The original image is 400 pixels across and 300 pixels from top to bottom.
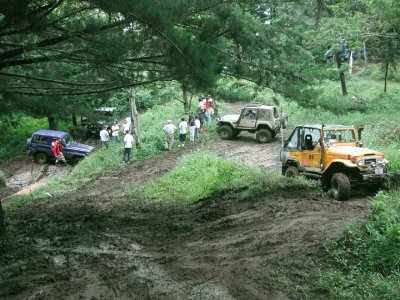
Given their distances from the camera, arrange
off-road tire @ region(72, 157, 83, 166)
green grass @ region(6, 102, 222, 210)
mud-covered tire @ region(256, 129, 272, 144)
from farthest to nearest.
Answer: off-road tire @ region(72, 157, 83, 166) < mud-covered tire @ region(256, 129, 272, 144) < green grass @ region(6, 102, 222, 210)

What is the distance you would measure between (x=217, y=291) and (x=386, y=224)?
2715 millimetres

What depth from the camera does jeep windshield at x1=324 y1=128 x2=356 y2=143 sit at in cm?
1256

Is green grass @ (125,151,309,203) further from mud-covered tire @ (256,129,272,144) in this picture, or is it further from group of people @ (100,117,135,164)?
mud-covered tire @ (256,129,272,144)

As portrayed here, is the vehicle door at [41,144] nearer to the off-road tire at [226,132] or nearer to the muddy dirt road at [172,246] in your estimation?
the off-road tire at [226,132]

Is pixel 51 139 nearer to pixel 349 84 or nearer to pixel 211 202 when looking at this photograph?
pixel 211 202

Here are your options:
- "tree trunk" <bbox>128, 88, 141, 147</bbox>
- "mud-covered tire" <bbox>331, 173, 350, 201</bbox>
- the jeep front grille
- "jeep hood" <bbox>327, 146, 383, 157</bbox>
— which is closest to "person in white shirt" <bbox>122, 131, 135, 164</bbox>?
"tree trunk" <bbox>128, 88, 141, 147</bbox>

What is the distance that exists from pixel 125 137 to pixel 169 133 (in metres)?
2.52

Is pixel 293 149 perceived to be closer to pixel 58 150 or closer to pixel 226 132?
pixel 226 132

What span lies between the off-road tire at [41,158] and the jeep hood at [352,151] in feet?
54.6

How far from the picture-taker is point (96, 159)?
21594 millimetres

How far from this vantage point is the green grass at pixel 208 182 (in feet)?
41.1

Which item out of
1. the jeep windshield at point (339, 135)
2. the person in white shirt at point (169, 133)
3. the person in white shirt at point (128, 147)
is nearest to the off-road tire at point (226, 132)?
the person in white shirt at point (169, 133)

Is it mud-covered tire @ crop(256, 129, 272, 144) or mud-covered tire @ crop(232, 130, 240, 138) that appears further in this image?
mud-covered tire @ crop(232, 130, 240, 138)

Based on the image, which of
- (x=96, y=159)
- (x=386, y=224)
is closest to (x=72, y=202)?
(x=96, y=159)
